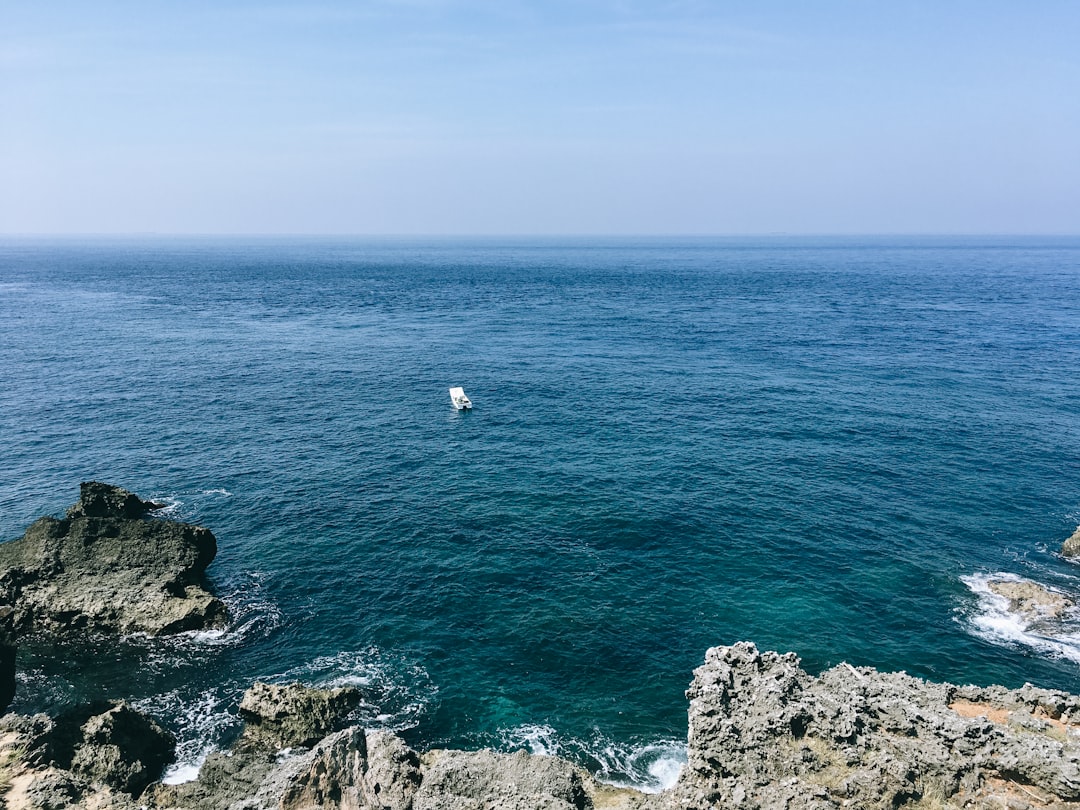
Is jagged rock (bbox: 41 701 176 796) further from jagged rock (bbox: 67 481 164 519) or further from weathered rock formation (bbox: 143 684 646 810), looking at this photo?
jagged rock (bbox: 67 481 164 519)

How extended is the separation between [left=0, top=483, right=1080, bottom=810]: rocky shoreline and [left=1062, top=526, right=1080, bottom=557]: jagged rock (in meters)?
34.9

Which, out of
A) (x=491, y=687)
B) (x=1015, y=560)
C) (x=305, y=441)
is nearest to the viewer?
(x=491, y=687)

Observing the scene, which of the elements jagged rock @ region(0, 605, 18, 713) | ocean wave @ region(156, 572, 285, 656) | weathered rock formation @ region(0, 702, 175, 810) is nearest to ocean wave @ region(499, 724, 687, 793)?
weathered rock formation @ region(0, 702, 175, 810)

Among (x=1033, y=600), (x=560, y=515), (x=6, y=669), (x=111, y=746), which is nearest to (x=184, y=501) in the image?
(x=6, y=669)

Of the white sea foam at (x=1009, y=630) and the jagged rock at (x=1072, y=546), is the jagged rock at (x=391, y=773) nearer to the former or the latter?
the white sea foam at (x=1009, y=630)

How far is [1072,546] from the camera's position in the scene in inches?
2394

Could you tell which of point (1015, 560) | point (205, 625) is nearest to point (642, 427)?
point (1015, 560)

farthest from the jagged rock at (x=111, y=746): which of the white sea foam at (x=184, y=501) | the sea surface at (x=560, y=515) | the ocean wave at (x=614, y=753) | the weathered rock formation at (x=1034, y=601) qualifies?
the weathered rock formation at (x=1034, y=601)

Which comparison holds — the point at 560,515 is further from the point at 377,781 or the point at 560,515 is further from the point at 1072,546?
the point at 1072,546

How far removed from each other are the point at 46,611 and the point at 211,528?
1626cm

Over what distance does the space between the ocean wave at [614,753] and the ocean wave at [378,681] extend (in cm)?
694

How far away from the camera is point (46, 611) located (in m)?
52.9

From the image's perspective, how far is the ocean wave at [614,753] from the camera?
128 ft

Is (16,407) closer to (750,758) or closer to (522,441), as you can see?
(522,441)
